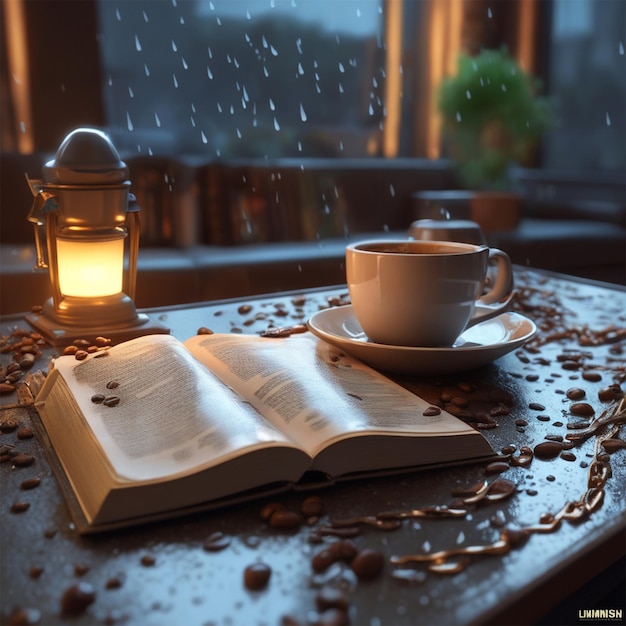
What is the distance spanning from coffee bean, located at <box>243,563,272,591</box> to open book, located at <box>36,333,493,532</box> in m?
0.09

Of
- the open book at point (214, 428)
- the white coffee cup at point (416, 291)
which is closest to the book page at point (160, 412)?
the open book at point (214, 428)

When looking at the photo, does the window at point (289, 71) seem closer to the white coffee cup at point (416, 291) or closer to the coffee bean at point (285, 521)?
the white coffee cup at point (416, 291)

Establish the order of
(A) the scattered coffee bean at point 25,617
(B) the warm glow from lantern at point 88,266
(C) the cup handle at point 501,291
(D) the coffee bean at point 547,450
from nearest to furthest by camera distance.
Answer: (A) the scattered coffee bean at point 25,617 → (D) the coffee bean at point 547,450 → (C) the cup handle at point 501,291 → (B) the warm glow from lantern at point 88,266

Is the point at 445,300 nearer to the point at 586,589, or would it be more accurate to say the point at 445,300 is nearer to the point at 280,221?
the point at 586,589

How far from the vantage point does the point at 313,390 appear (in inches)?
25.0

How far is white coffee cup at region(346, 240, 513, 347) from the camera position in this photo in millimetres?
752

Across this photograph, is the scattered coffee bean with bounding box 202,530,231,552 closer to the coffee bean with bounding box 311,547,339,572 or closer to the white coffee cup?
the coffee bean with bounding box 311,547,339,572

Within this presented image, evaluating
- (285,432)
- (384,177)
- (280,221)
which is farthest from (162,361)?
(384,177)

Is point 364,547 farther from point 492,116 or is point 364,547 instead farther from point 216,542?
point 492,116

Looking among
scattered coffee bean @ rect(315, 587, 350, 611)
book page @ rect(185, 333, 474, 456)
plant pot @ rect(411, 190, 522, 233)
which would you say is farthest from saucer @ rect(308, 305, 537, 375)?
plant pot @ rect(411, 190, 522, 233)

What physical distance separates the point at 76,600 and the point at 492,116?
365cm

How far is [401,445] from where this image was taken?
0.56 meters

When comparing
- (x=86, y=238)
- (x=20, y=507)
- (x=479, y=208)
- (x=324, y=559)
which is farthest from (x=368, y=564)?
(x=479, y=208)

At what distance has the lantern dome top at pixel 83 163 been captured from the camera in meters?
0.92
